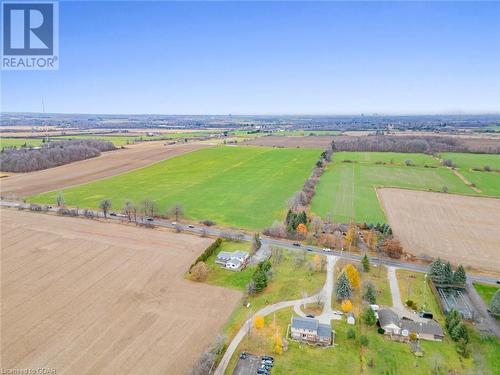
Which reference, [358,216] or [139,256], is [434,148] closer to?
[358,216]

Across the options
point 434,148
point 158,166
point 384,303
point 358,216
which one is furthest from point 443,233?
point 434,148

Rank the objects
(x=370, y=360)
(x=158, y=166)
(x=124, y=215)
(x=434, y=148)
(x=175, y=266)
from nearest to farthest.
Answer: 1. (x=370, y=360)
2. (x=175, y=266)
3. (x=124, y=215)
4. (x=158, y=166)
5. (x=434, y=148)

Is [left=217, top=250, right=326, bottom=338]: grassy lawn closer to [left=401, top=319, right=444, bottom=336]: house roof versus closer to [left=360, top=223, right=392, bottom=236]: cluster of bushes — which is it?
[left=401, top=319, right=444, bottom=336]: house roof

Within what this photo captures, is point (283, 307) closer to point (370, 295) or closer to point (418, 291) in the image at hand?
point (370, 295)

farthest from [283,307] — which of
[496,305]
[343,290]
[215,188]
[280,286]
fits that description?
[215,188]

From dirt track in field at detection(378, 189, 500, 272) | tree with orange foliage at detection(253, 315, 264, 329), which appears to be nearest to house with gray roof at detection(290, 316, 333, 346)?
tree with orange foliage at detection(253, 315, 264, 329)
